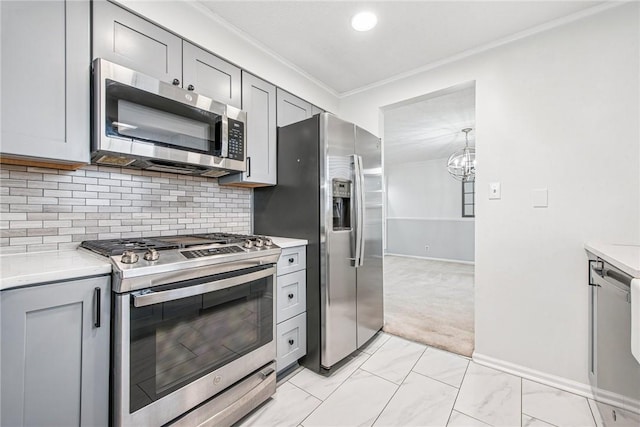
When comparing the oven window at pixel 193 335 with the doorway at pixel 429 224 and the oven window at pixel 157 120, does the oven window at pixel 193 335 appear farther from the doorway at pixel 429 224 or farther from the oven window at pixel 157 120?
the doorway at pixel 429 224

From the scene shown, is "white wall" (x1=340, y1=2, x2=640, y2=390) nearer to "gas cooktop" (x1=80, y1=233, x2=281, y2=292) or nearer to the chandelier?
"gas cooktop" (x1=80, y1=233, x2=281, y2=292)

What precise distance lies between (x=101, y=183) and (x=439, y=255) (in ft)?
22.1

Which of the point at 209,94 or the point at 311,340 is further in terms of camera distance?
the point at 311,340

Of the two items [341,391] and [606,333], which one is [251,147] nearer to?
[341,391]

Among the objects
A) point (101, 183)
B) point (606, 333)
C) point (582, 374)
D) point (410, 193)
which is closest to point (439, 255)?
point (410, 193)

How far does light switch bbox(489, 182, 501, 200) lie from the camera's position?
2027 millimetres

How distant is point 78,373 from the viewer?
3.34ft

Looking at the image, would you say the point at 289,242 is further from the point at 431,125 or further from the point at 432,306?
the point at 431,125

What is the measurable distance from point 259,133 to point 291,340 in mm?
1554

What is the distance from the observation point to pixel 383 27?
6.24 ft

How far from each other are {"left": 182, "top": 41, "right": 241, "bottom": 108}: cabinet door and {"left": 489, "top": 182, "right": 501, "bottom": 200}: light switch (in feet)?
6.51

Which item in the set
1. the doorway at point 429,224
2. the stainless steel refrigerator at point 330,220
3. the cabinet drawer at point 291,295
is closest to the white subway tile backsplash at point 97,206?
the stainless steel refrigerator at point 330,220

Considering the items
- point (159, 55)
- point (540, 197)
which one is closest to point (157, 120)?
point (159, 55)

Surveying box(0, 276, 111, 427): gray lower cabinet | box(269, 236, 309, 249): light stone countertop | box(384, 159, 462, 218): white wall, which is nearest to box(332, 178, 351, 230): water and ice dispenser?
box(269, 236, 309, 249): light stone countertop
